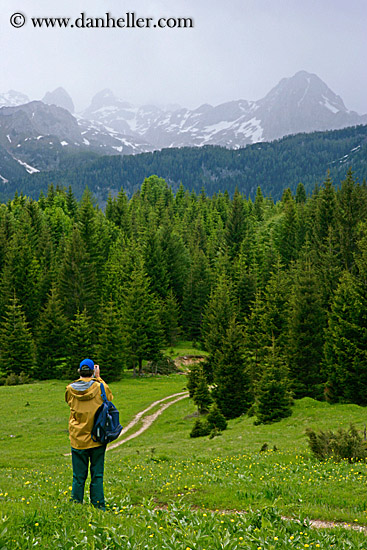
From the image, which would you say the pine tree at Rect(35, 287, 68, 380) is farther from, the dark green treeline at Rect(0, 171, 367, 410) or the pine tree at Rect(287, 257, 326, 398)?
the pine tree at Rect(287, 257, 326, 398)

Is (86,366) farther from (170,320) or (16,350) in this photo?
(170,320)

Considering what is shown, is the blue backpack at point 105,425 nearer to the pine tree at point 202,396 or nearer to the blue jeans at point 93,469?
the blue jeans at point 93,469

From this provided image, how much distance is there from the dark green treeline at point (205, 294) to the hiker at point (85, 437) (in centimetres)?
2502

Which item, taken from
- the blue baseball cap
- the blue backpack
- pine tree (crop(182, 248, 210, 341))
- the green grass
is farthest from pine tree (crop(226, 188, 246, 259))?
the blue backpack

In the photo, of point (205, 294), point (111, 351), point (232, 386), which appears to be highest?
point (205, 294)

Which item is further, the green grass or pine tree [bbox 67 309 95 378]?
the green grass

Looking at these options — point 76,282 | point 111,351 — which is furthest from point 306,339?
point 76,282

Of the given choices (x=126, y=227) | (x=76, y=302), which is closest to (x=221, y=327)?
(x=76, y=302)

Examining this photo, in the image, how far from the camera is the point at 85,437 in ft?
28.6

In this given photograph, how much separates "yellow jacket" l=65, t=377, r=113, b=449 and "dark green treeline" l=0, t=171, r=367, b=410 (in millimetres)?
25443

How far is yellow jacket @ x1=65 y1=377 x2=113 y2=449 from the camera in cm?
871

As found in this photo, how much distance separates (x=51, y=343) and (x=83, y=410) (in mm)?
55757

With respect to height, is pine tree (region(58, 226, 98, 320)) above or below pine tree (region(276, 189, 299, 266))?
below

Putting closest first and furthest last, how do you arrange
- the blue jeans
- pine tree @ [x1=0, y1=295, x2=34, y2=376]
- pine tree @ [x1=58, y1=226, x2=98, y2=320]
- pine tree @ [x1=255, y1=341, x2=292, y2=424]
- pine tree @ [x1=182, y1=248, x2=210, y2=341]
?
1. the blue jeans
2. pine tree @ [x1=255, y1=341, x2=292, y2=424]
3. pine tree @ [x1=0, y1=295, x2=34, y2=376]
4. pine tree @ [x1=58, y1=226, x2=98, y2=320]
5. pine tree @ [x1=182, y1=248, x2=210, y2=341]
